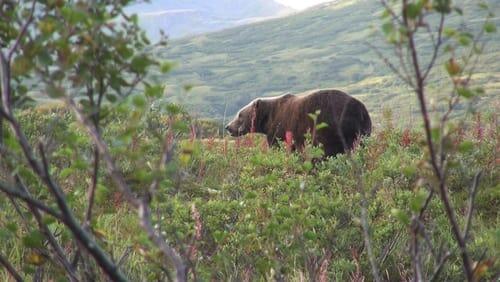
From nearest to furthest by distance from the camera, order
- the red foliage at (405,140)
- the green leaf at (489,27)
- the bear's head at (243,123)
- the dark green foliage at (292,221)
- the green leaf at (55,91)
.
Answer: the green leaf at (55,91), the green leaf at (489,27), the dark green foliage at (292,221), the red foliage at (405,140), the bear's head at (243,123)

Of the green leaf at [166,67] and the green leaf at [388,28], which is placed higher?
the green leaf at [388,28]

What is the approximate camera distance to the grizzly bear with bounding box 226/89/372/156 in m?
8.61

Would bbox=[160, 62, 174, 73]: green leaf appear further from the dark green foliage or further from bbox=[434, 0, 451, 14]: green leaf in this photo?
the dark green foliage

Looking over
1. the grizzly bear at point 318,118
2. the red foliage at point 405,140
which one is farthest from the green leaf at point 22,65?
the red foliage at point 405,140

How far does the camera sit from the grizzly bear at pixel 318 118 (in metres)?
8.61

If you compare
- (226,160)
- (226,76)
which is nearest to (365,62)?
(226,76)

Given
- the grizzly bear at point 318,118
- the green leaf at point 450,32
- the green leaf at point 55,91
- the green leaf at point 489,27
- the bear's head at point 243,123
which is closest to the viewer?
the green leaf at point 55,91

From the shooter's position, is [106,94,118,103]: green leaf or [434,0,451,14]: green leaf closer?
[434,0,451,14]: green leaf

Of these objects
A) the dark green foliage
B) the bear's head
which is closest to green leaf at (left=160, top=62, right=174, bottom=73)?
the dark green foliage

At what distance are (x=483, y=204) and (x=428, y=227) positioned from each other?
3.53ft

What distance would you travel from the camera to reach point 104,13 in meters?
1.62

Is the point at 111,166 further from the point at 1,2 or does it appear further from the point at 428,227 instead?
the point at 428,227

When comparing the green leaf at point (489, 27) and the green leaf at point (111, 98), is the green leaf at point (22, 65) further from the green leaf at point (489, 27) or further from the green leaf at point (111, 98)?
the green leaf at point (489, 27)

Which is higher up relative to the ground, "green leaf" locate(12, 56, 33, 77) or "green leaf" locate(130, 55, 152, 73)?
"green leaf" locate(12, 56, 33, 77)
